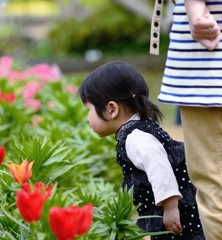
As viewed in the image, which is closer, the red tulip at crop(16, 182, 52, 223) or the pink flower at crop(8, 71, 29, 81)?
the red tulip at crop(16, 182, 52, 223)

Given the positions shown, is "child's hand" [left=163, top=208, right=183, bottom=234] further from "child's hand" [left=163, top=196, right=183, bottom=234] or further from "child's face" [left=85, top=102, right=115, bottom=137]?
"child's face" [left=85, top=102, right=115, bottom=137]

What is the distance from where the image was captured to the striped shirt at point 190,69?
2805 mm

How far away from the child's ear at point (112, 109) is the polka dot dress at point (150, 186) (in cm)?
9

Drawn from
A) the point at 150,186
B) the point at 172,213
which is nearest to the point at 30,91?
the point at 150,186

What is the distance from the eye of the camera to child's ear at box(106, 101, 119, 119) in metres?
3.43

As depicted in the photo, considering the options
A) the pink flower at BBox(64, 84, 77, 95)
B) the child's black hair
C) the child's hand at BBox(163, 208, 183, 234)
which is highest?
the child's black hair

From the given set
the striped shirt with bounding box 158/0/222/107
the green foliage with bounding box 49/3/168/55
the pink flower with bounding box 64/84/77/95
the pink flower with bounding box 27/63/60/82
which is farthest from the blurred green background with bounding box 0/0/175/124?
the striped shirt with bounding box 158/0/222/107

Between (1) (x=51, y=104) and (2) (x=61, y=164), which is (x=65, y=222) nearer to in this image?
(2) (x=61, y=164)

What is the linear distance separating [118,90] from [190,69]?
0.64m

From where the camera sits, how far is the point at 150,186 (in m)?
3.30

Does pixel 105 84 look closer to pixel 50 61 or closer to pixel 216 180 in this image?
pixel 216 180

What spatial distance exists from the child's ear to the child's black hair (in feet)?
0.06

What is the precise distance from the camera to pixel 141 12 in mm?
18359

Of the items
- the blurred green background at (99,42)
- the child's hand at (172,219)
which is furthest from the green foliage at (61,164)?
the blurred green background at (99,42)
